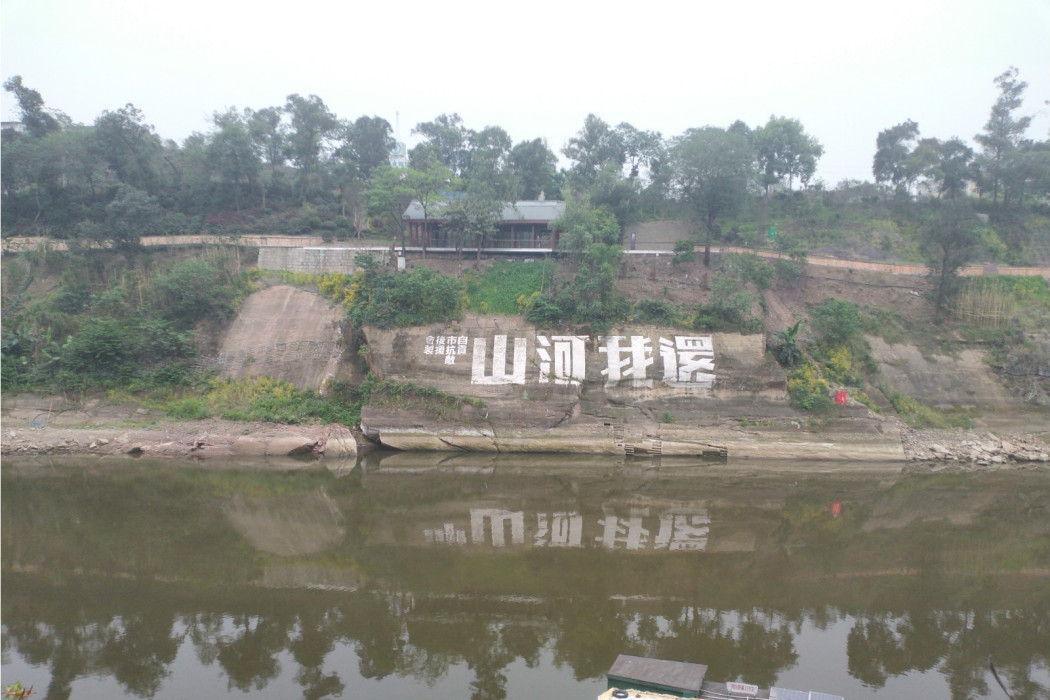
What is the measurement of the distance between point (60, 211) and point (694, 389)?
91.8 feet

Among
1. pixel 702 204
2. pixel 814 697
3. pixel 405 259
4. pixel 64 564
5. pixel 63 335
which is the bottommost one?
pixel 64 564

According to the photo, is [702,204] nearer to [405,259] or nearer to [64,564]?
[405,259]

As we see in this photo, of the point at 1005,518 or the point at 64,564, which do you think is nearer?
the point at 64,564

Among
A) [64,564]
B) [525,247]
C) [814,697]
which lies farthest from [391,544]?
[525,247]

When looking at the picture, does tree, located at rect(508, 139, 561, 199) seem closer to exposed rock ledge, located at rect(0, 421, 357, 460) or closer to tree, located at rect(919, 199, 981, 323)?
tree, located at rect(919, 199, 981, 323)

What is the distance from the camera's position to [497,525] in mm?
14086

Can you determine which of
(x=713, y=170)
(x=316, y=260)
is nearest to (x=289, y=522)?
(x=316, y=260)

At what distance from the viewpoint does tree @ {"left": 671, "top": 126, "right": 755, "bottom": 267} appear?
79.7 feet

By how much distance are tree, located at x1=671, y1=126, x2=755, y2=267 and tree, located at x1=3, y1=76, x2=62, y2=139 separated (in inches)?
1167

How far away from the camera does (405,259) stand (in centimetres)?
2580

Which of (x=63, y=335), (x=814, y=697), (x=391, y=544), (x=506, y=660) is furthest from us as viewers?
(x=63, y=335)

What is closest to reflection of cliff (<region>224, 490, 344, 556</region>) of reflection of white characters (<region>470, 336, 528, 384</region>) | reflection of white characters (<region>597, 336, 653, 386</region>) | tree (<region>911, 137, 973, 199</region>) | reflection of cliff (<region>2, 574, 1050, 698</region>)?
reflection of cliff (<region>2, 574, 1050, 698</region>)

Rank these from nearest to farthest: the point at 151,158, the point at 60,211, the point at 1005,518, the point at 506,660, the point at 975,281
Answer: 1. the point at 506,660
2. the point at 1005,518
3. the point at 975,281
4. the point at 60,211
5. the point at 151,158

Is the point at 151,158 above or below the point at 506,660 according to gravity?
above
